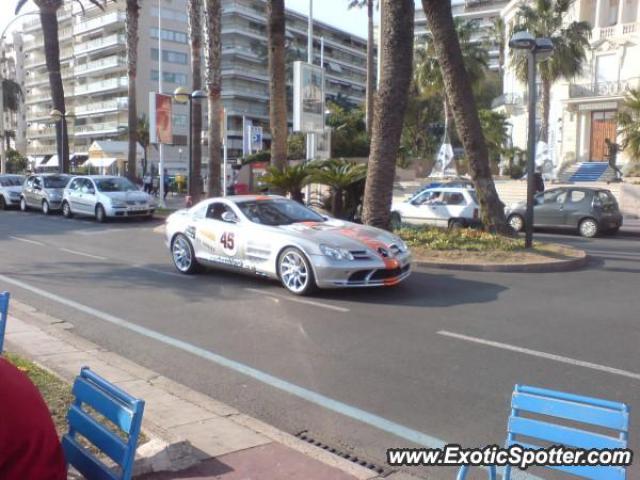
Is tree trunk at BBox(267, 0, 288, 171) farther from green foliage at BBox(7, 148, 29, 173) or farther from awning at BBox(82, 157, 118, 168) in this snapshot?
green foliage at BBox(7, 148, 29, 173)

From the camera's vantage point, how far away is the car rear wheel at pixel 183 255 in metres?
11.4

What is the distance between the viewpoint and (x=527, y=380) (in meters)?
5.75

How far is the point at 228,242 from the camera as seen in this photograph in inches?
416

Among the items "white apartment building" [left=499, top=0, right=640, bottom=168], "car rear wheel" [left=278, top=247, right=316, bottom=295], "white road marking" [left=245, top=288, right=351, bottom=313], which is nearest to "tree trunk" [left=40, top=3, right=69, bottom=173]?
"white road marking" [left=245, top=288, right=351, bottom=313]

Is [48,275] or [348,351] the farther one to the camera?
[48,275]

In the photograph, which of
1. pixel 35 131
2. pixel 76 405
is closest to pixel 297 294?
pixel 76 405

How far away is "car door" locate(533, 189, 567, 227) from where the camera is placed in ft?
64.3

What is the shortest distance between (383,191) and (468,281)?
11.9ft

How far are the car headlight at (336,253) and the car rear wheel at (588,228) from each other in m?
12.2

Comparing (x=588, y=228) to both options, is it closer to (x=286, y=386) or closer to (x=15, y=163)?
(x=286, y=386)

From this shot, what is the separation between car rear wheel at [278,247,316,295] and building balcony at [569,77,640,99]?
3608 centimetres

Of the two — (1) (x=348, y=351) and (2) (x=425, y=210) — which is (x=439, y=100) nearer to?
(2) (x=425, y=210)

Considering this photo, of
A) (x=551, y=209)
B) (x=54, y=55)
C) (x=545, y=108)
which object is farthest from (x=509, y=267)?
(x=54, y=55)

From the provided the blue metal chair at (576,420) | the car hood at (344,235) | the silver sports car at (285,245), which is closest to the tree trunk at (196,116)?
the silver sports car at (285,245)
